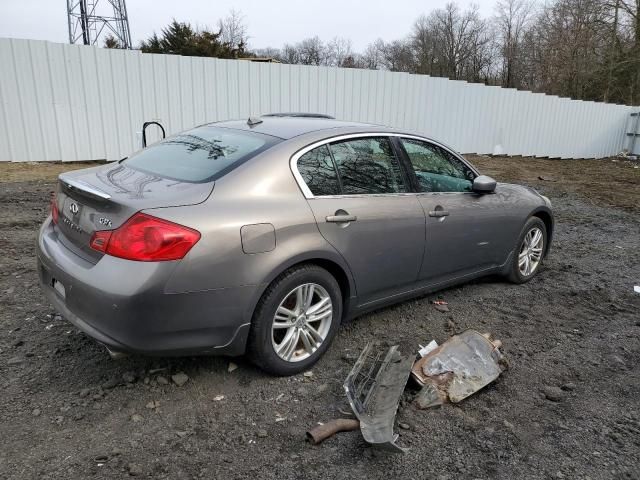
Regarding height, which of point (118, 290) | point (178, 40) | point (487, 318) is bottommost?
point (487, 318)

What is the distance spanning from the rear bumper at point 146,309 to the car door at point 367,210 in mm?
782

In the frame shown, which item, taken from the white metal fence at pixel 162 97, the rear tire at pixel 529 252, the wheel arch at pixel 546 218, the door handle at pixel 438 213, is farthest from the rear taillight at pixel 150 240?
Result: the white metal fence at pixel 162 97

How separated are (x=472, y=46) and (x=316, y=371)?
43878mm

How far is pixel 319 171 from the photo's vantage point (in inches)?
129

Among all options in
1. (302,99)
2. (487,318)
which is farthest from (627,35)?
(487,318)

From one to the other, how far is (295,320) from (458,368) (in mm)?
1073

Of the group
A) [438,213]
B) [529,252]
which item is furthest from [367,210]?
[529,252]

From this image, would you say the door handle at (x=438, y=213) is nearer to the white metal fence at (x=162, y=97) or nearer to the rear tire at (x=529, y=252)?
the rear tire at (x=529, y=252)

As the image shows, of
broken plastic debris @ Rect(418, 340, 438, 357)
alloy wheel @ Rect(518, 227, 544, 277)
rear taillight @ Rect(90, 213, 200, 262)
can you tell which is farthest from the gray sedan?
alloy wheel @ Rect(518, 227, 544, 277)

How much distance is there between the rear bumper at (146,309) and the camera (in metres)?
2.49

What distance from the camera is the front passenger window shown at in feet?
12.9

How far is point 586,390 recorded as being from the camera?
10.5ft

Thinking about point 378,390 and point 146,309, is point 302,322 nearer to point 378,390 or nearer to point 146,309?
point 378,390

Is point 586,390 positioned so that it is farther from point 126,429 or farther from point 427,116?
point 427,116
